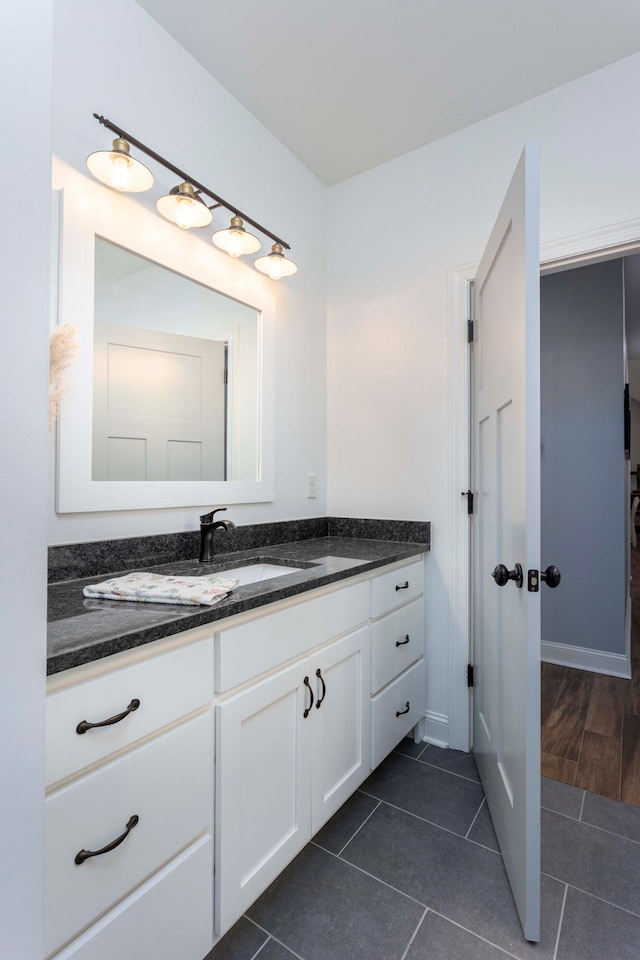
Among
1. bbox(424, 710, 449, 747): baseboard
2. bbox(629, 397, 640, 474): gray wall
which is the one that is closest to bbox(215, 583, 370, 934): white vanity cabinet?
bbox(424, 710, 449, 747): baseboard

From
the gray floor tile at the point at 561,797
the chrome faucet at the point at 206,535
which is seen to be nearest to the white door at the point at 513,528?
the gray floor tile at the point at 561,797

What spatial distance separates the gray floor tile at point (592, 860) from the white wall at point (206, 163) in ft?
4.87

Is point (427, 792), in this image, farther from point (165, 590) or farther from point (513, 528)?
point (165, 590)

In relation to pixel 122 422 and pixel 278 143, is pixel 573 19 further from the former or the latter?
pixel 122 422

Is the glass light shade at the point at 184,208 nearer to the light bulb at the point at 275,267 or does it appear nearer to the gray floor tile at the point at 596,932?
the light bulb at the point at 275,267

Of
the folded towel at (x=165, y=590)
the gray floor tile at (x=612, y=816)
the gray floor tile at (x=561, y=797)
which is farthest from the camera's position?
the gray floor tile at (x=561, y=797)

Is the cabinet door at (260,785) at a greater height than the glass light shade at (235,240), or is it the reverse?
the glass light shade at (235,240)

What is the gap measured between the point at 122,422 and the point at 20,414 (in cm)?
97

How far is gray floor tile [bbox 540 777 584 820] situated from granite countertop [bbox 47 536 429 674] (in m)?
1.01

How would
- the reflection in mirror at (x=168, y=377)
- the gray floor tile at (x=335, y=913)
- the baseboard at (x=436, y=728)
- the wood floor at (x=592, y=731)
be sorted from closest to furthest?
the gray floor tile at (x=335, y=913) → the reflection in mirror at (x=168, y=377) → the wood floor at (x=592, y=731) → the baseboard at (x=436, y=728)

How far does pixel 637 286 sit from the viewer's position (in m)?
3.32

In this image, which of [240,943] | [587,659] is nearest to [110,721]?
[240,943]

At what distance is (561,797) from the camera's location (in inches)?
66.4

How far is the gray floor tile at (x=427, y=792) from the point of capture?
1.58 m
